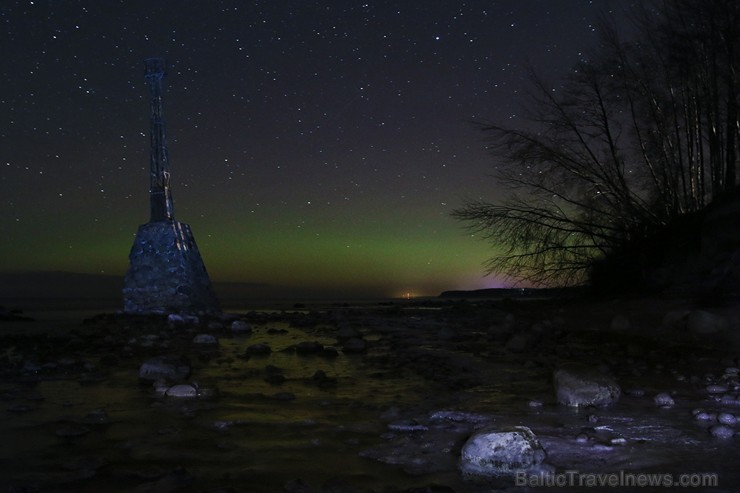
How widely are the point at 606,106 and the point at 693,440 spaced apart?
401 inches

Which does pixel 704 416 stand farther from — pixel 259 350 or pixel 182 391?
pixel 259 350

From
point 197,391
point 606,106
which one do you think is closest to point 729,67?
point 606,106

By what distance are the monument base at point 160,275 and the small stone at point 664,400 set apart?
47.6 ft

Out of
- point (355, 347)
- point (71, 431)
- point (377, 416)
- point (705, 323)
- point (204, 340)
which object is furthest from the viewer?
point (204, 340)

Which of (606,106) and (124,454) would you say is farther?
(606,106)

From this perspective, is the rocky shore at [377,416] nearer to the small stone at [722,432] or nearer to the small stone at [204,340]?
the small stone at [722,432]

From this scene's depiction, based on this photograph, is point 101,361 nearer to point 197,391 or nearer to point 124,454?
point 197,391

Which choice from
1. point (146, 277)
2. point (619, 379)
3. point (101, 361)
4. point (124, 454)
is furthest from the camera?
point (146, 277)

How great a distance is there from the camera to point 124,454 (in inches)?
116

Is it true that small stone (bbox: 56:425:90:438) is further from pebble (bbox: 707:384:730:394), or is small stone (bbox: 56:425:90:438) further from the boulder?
pebble (bbox: 707:384:730:394)

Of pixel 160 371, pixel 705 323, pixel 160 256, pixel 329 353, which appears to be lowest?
pixel 329 353

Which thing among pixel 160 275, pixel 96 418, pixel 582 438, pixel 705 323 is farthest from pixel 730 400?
pixel 160 275

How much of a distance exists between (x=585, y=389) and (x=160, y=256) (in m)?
14.9

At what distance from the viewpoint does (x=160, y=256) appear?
16812 millimetres
